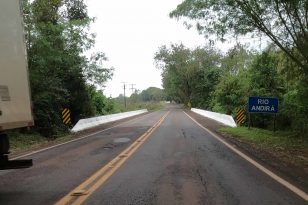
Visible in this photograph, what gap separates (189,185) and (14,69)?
3.97m

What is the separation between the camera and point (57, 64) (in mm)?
15695

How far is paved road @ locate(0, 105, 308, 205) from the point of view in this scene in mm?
4551

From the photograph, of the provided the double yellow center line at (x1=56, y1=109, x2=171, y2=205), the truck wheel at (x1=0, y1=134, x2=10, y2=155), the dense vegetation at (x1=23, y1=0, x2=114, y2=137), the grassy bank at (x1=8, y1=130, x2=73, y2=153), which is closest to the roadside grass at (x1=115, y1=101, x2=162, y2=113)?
the dense vegetation at (x1=23, y1=0, x2=114, y2=137)

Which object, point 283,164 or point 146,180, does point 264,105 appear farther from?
point 146,180

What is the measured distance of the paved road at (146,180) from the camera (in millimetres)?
4551

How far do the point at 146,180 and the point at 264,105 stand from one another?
9.96 meters

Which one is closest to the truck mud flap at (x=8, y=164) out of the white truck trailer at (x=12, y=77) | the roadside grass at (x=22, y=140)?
the white truck trailer at (x=12, y=77)

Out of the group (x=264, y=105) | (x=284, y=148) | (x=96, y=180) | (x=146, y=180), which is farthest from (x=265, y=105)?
(x=96, y=180)

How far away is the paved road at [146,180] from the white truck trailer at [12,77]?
0.87 metres

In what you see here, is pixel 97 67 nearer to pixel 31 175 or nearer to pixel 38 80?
pixel 38 80

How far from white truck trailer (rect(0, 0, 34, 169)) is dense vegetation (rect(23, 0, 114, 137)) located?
9247mm

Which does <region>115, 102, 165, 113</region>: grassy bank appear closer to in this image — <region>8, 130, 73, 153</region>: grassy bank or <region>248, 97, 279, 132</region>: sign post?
<region>8, 130, 73, 153</region>: grassy bank

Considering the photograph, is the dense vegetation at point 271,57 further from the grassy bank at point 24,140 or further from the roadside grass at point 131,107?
the roadside grass at point 131,107

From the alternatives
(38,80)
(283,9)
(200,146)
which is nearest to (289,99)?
(283,9)
